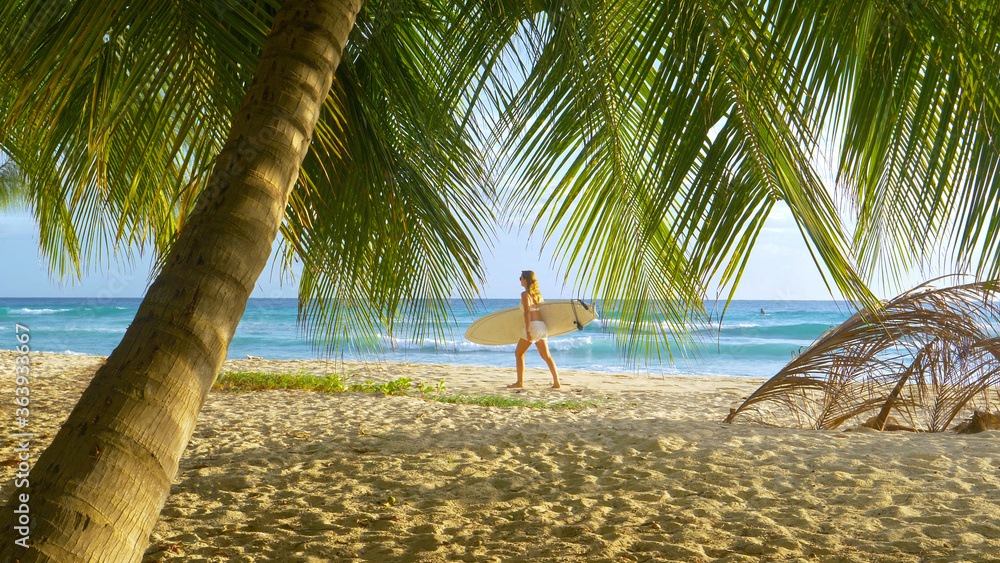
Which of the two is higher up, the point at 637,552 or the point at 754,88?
the point at 754,88

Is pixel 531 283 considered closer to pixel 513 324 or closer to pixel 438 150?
pixel 513 324

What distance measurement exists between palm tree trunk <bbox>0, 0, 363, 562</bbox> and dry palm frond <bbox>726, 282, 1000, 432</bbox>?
3874 millimetres

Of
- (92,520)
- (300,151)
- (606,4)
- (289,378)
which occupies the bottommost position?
(289,378)

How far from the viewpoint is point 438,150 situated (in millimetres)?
3225

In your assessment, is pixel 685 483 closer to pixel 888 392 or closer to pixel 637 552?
pixel 637 552

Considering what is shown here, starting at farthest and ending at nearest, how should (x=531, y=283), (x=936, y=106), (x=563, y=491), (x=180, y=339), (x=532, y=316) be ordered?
(x=532, y=316), (x=531, y=283), (x=563, y=491), (x=936, y=106), (x=180, y=339)

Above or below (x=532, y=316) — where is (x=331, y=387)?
below

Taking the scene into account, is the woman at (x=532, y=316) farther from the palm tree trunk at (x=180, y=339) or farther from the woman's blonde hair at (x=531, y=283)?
the palm tree trunk at (x=180, y=339)

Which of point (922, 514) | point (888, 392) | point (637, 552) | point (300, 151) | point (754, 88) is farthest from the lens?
point (888, 392)

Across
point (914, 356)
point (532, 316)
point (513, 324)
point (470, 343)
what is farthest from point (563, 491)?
point (470, 343)

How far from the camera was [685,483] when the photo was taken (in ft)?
10.6

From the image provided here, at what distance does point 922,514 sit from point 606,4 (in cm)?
245

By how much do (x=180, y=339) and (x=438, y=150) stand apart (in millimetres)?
2079

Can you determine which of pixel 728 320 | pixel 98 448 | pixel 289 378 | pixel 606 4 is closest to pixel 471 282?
pixel 606 4
